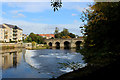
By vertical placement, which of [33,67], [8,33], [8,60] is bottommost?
[33,67]

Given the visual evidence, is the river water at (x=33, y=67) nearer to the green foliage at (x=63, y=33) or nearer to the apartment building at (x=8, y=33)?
the apartment building at (x=8, y=33)

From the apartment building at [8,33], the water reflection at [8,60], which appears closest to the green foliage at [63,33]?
the apartment building at [8,33]

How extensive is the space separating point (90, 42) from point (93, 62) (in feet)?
5.35

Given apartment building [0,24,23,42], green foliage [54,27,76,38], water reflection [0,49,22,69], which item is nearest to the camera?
water reflection [0,49,22,69]

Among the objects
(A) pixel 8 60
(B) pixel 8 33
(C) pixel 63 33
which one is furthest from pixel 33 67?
(C) pixel 63 33

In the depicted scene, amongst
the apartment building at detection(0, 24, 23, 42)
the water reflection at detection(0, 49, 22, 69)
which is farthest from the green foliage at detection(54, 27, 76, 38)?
the water reflection at detection(0, 49, 22, 69)

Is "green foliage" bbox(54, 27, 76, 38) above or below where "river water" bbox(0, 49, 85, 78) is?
above

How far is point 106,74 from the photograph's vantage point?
6.23m

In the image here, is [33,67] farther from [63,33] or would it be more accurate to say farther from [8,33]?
[63,33]

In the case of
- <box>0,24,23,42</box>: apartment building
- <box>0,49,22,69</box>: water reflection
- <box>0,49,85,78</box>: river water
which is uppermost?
<box>0,24,23,42</box>: apartment building

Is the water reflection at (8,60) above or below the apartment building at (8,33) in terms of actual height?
below

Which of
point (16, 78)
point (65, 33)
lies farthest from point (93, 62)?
point (65, 33)

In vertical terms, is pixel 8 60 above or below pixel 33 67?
above

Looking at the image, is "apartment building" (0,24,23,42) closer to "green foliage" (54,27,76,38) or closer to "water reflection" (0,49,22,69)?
"green foliage" (54,27,76,38)
